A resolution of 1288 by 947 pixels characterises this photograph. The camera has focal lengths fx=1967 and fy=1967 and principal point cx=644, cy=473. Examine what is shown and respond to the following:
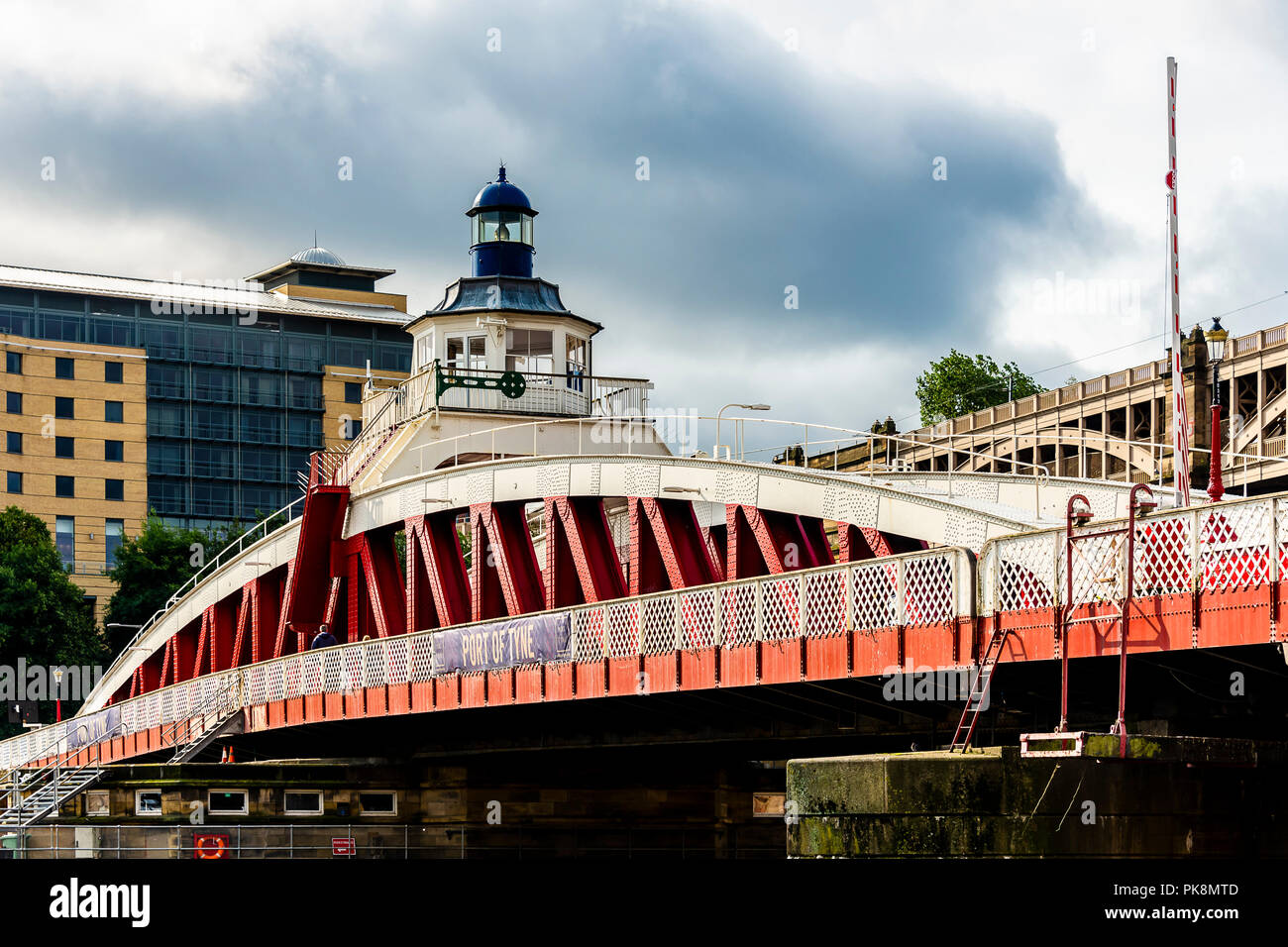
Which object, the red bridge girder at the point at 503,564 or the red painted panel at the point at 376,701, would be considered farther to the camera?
the red bridge girder at the point at 503,564

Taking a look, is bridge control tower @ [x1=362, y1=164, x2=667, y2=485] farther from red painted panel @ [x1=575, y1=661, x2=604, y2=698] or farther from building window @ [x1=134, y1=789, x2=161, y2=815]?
red painted panel @ [x1=575, y1=661, x2=604, y2=698]

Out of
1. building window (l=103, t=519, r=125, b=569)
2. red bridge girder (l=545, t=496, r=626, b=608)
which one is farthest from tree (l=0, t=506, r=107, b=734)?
red bridge girder (l=545, t=496, r=626, b=608)

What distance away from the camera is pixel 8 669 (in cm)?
9600

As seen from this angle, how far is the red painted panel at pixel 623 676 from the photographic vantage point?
31328 mm

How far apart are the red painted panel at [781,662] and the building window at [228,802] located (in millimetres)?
22608

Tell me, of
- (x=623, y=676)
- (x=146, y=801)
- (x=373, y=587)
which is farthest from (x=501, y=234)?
(x=623, y=676)

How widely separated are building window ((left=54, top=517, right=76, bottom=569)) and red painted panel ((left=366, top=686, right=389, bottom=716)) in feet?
318

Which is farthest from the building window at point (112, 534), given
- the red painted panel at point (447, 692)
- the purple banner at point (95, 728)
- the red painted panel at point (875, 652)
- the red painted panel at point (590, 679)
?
the red painted panel at point (875, 652)

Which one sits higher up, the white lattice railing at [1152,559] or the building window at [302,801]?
the white lattice railing at [1152,559]

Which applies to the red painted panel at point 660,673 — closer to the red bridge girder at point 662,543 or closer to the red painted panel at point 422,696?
the red bridge girder at point 662,543

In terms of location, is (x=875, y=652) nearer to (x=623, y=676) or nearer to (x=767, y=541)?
(x=623, y=676)

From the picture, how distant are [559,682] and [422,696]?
17.5 ft
